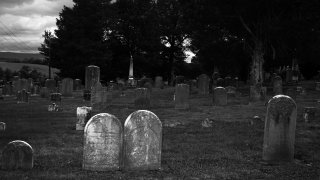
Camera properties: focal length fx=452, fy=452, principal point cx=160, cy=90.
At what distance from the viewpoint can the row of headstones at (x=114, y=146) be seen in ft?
28.7

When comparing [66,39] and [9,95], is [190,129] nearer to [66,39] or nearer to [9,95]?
[9,95]

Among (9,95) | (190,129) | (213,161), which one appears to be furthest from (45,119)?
(9,95)

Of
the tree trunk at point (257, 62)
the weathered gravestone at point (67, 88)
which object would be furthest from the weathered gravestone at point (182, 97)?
the tree trunk at point (257, 62)

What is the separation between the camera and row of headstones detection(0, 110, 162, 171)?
8.76 meters

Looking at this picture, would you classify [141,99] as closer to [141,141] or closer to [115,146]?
[141,141]

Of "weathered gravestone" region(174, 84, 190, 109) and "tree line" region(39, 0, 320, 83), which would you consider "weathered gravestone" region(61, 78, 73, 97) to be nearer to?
"tree line" region(39, 0, 320, 83)

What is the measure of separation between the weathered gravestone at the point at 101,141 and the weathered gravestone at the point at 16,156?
1.10m

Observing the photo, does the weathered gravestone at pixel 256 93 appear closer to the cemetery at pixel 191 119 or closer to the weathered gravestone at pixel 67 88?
the cemetery at pixel 191 119

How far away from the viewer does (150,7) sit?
6681 cm

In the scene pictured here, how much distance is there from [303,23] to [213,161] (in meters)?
24.4

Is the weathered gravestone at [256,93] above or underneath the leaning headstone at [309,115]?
above

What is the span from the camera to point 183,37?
2633 inches

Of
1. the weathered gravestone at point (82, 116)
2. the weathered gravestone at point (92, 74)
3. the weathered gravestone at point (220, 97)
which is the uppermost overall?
the weathered gravestone at point (92, 74)

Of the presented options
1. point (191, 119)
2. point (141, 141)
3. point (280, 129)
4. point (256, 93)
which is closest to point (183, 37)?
point (256, 93)
